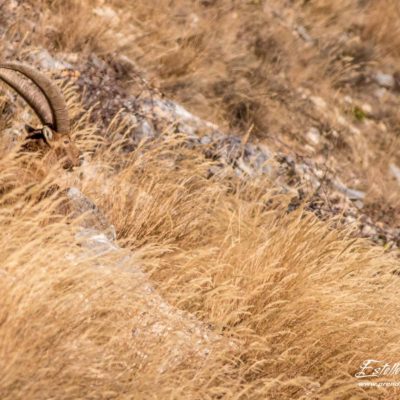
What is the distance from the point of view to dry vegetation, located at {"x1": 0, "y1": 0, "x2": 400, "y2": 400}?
8.54ft

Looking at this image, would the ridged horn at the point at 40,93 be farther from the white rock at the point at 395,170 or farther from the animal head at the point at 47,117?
the white rock at the point at 395,170

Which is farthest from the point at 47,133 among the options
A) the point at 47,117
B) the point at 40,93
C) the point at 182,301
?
the point at 182,301

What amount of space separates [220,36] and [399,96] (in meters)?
3.40

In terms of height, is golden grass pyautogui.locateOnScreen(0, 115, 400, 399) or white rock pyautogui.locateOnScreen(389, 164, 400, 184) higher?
golden grass pyautogui.locateOnScreen(0, 115, 400, 399)

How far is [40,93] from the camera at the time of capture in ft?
13.5

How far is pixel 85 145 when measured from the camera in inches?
194

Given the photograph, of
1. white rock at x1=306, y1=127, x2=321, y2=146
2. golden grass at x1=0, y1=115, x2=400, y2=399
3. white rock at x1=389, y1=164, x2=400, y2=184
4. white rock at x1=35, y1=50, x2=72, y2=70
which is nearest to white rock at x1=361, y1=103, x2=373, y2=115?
white rock at x1=389, y1=164, x2=400, y2=184

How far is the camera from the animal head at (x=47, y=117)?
3.87 meters


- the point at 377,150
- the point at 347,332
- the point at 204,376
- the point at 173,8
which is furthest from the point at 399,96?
the point at 204,376

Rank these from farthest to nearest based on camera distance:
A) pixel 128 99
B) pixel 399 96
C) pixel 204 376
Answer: pixel 399 96, pixel 128 99, pixel 204 376

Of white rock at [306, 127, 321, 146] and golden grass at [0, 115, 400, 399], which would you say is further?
white rock at [306, 127, 321, 146]

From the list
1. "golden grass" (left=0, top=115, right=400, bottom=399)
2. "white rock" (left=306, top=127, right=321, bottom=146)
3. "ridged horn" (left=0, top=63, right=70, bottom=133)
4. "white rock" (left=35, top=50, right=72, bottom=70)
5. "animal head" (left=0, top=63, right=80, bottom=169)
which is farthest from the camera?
"white rock" (left=306, top=127, right=321, bottom=146)

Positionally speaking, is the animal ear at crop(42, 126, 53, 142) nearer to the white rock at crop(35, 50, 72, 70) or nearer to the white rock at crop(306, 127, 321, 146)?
the white rock at crop(35, 50, 72, 70)

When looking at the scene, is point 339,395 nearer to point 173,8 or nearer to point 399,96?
point 173,8
